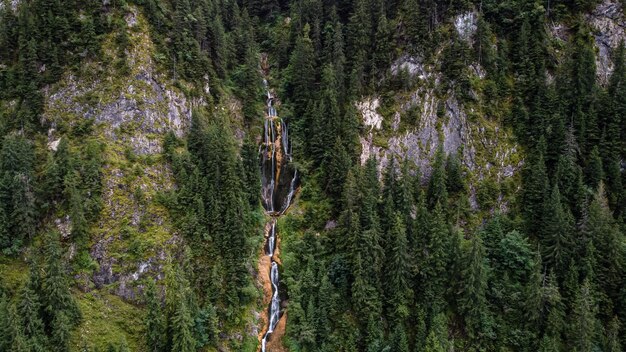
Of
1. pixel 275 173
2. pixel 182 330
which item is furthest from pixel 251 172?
pixel 182 330

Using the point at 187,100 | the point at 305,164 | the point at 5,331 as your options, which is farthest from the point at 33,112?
the point at 305,164

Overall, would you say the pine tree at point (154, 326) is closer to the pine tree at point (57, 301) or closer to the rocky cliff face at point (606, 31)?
the pine tree at point (57, 301)

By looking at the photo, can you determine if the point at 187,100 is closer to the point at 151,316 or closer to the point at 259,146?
the point at 259,146

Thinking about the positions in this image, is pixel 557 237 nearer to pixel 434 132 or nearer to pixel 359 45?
pixel 434 132

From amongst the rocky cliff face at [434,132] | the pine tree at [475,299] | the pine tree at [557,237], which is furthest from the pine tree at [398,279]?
the pine tree at [557,237]

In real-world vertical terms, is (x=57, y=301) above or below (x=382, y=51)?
below

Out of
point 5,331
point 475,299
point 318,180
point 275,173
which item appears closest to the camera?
point 5,331
